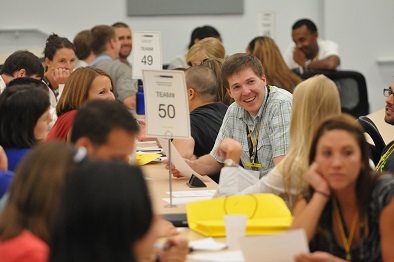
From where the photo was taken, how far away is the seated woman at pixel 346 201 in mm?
2939

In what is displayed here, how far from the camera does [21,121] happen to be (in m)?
3.64

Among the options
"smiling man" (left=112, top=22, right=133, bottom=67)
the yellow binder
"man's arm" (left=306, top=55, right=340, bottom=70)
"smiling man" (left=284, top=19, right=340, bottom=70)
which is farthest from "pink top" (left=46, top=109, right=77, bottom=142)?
"smiling man" (left=284, top=19, right=340, bottom=70)

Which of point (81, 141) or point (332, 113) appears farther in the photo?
point (332, 113)

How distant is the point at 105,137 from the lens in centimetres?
285

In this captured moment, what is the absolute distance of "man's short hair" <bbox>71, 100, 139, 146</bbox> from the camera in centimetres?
285

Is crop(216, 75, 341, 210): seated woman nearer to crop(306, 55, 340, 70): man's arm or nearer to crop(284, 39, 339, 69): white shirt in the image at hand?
crop(306, 55, 340, 70): man's arm

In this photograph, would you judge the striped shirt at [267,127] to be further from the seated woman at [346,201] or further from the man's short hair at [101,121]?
the man's short hair at [101,121]

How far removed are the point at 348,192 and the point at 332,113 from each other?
53 cm

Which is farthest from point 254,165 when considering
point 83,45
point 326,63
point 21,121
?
point 326,63

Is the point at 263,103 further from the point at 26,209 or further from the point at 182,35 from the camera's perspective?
the point at 182,35

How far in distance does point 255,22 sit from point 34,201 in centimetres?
974

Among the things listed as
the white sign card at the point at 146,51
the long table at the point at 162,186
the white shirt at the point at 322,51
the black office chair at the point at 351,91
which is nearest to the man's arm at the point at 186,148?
the long table at the point at 162,186

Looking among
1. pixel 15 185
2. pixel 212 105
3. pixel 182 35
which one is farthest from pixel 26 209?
pixel 182 35

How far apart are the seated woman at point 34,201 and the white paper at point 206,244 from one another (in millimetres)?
863
